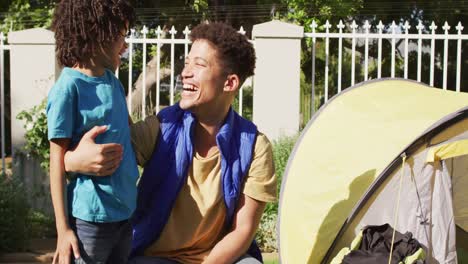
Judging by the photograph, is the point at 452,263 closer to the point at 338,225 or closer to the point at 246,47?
the point at 338,225

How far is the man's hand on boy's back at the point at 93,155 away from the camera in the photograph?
2393mm

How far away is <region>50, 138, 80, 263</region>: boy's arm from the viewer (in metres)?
2.40

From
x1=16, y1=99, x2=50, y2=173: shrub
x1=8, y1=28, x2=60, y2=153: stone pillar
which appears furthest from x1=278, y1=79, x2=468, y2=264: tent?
x1=8, y1=28, x2=60, y2=153: stone pillar

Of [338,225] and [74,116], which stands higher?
[74,116]

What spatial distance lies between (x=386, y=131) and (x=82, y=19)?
2170 millimetres

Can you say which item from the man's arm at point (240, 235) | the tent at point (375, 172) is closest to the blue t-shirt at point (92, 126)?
the man's arm at point (240, 235)

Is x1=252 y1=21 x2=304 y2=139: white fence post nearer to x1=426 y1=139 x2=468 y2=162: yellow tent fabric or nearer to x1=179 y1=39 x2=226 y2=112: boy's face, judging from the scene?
x1=426 y1=139 x2=468 y2=162: yellow tent fabric

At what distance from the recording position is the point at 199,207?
2895 millimetres

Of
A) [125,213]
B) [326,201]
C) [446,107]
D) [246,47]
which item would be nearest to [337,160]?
[326,201]

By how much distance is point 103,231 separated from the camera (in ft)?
8.13

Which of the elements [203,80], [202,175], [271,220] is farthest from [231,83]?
[271,220]

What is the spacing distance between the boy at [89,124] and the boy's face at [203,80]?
1.12ft

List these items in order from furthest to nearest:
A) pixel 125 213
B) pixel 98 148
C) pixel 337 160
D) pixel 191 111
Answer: pixel 337 160 → pixel 191 111 → pixel 125 213 → pixel 98 148

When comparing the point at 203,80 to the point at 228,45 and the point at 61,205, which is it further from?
the point at 61,205
